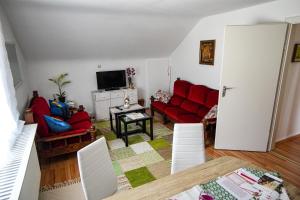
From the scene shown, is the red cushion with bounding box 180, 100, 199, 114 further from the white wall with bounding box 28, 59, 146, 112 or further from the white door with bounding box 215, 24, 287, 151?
the white wall with bounding box 28, 59, 146, 112

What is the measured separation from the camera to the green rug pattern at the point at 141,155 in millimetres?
2594

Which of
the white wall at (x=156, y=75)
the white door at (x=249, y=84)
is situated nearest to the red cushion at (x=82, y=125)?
the white door at (x=249, y=84)

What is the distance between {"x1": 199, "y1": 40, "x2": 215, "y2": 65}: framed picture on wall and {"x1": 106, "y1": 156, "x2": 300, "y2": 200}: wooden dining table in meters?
2.83

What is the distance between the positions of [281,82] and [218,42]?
4.75 feet

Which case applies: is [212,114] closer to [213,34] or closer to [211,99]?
[211,99]

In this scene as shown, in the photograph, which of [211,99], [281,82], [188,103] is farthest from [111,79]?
[281,82]

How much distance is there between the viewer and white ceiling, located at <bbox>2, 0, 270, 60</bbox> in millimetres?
2891

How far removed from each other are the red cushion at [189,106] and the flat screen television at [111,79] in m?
1.72

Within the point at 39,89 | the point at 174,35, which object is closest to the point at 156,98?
the point at 174,35

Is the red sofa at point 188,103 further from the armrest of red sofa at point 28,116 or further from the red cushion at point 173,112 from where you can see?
the armrest of red sofa at point 28,116

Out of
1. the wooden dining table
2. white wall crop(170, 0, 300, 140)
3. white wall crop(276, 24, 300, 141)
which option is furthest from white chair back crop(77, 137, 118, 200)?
white wall crop(170, 0, 300, 140)

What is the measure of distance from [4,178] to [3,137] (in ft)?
1.35

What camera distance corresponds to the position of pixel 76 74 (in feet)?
15.3

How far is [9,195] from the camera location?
1263 millimetres
